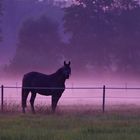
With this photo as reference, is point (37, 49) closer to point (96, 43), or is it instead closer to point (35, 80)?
point (96, 43)

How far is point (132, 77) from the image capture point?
60.7m

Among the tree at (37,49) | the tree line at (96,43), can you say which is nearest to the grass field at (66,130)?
the tree line at (96,43)

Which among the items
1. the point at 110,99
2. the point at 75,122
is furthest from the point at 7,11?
the point at 75,122

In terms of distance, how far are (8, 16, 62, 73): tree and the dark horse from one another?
3970 centimetres

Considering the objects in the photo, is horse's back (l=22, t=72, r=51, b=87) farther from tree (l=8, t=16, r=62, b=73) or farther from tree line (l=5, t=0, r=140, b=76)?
tree (l=8, t=16, r=62, b=73)

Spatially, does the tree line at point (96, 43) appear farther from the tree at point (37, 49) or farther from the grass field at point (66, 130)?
the grass field at point (66, 130)

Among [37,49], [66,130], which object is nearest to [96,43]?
[37,49]

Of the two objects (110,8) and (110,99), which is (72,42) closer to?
(110,8)

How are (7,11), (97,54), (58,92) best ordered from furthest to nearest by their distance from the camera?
(7,11) < (97,54) < (58,92)

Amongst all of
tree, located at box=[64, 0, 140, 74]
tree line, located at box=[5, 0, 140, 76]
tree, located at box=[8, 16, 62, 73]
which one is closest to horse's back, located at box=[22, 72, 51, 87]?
tree line, located at box=[5, 0, 140, 76]

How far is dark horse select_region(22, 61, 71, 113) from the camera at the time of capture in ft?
78.3

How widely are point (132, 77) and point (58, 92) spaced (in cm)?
3746

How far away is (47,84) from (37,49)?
141 ft

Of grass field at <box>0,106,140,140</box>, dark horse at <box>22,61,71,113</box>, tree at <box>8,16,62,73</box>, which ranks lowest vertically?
grass field at <box>0,106,140,140</box>
